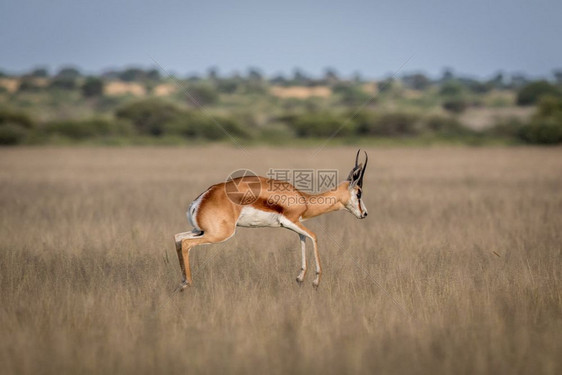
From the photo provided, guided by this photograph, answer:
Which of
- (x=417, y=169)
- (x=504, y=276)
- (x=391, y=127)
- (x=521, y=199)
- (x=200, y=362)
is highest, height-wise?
(x=391, y=127)

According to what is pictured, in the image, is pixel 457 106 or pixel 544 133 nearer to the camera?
pixel 544 133

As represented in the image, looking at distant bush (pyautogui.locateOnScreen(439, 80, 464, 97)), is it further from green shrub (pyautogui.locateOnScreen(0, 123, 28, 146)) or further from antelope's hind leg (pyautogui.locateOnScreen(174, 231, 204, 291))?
antelope's hind leg (pyautogui.locateOnScreen(174, 231, 204, 291))

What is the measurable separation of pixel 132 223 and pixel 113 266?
4.44 m

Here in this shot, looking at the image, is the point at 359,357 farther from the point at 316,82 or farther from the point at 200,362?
the point at 316,82

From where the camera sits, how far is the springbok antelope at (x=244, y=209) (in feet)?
25.2

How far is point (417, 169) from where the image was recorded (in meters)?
29.4

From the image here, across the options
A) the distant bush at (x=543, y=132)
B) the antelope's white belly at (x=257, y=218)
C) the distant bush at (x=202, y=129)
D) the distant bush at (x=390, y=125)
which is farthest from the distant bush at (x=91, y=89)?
the antelope's white belly at (x=257, y=218)

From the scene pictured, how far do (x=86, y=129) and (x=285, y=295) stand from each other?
51476mm

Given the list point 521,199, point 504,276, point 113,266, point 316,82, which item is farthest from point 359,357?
point 316,82

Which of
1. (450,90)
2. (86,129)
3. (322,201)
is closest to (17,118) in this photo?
(86,129)

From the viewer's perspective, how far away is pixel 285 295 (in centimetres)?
754

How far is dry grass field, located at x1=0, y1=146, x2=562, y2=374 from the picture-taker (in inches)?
218

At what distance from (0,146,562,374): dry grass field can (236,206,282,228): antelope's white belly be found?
753 mm

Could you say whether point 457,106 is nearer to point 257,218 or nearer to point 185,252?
point 257,218
